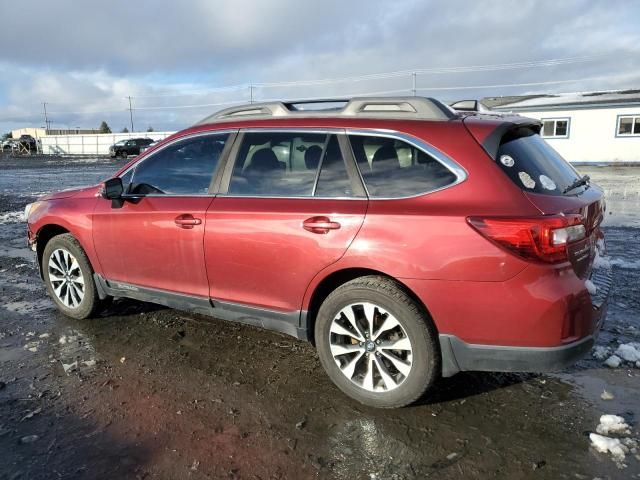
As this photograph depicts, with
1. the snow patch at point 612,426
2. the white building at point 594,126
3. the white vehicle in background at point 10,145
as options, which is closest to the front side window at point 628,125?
the white building at point 594,126

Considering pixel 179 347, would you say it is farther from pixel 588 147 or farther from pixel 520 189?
pixel 588 147

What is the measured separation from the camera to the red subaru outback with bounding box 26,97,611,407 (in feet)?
9.37

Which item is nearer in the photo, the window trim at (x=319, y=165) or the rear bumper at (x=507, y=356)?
the rear bumper at (x=507, y=356)

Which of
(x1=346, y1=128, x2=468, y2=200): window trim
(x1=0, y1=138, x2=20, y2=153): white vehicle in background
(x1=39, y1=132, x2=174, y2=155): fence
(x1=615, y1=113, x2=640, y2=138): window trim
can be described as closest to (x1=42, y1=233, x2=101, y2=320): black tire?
(x1=346, y1=128, x2=468, y2=200): window trim

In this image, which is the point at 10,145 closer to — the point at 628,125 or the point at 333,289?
the point at 628,125

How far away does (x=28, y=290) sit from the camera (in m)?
5.93

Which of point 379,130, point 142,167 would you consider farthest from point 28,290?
point 379,130

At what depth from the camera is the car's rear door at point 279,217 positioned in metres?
3.32

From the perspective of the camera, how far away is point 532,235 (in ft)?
9.13

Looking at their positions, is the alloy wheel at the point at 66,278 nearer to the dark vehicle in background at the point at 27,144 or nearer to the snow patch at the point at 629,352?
the snow patch at the point at 629,352

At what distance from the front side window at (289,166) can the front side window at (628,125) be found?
26.7 meters

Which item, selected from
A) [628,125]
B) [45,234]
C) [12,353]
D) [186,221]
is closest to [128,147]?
[628,125]

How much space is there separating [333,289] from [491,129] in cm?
143

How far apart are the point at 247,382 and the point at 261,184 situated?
1.44m
